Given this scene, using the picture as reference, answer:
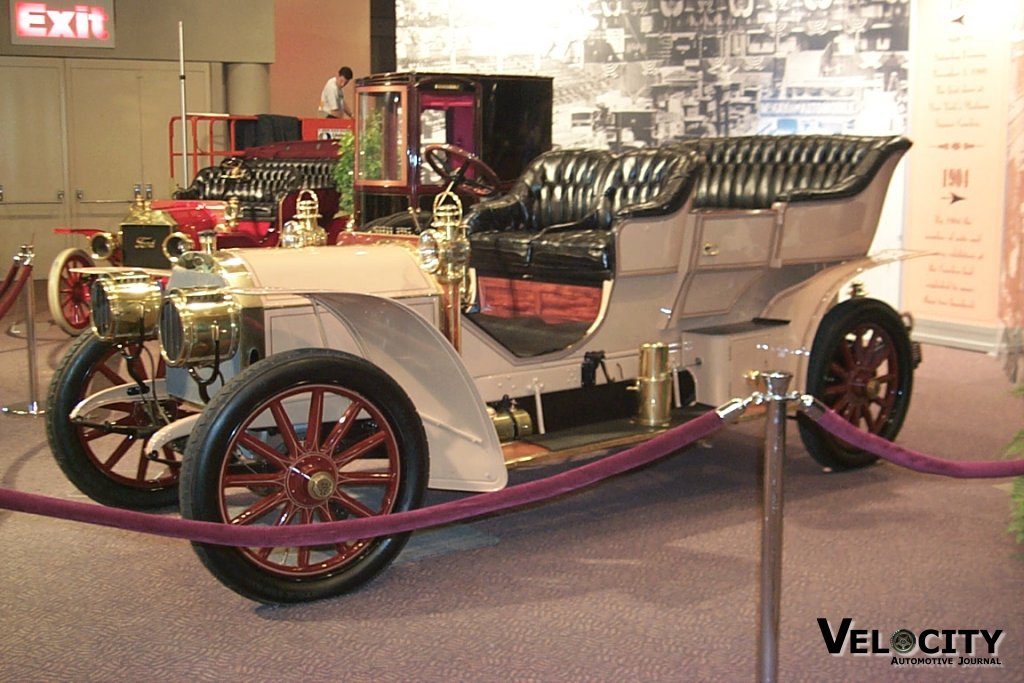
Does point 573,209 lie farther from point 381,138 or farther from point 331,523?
point 331,523

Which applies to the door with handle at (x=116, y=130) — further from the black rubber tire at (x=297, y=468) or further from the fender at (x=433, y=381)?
the black rubber tire at (x=297, y=468)

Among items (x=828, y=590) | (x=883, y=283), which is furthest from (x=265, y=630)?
(x=883, y=283)

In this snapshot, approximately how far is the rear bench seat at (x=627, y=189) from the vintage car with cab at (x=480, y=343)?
1 centimetres

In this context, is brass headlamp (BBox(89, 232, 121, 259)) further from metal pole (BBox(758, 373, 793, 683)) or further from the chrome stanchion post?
metal pole (BBox(758, 373, 793, 683))

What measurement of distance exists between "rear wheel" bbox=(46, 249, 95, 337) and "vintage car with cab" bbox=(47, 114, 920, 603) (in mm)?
2801

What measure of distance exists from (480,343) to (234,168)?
7428 mm

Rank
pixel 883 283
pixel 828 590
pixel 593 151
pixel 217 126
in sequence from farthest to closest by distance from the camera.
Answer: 1. pixel 217 126
2. pixel 883 283
3. pixel 593 151
4. pixel 828 590

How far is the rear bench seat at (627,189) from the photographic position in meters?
4.57

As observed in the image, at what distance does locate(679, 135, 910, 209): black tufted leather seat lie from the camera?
506cm

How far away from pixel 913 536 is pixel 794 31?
549cm

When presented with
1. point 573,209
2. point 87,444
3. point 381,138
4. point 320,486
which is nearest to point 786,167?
point 573,209

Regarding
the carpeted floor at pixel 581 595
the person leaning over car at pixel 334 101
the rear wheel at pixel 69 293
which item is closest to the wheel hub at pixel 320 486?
the carpeted floor at pixel 581 595

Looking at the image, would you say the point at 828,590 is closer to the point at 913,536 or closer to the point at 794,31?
the point at 913,536

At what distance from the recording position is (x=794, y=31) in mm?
8734
